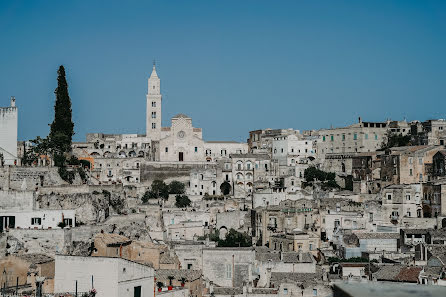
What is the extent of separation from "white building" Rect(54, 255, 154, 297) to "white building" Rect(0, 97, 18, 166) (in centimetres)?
3555

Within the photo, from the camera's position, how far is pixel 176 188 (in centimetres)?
8225

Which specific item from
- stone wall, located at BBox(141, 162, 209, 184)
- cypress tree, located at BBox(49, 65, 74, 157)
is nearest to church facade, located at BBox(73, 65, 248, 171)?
stone wall, located at BBox(141, 162, 209, 184)

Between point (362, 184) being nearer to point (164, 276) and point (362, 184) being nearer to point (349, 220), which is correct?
point (349, 220)

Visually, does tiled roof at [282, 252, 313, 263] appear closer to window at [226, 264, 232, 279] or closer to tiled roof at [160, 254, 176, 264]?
window at [226, 264, 232, 279]

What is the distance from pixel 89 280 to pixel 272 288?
1639cm

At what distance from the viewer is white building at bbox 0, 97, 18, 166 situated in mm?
58031

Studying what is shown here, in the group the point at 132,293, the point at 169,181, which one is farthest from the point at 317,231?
the point at 132,293

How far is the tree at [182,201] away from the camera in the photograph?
75500 millimetres

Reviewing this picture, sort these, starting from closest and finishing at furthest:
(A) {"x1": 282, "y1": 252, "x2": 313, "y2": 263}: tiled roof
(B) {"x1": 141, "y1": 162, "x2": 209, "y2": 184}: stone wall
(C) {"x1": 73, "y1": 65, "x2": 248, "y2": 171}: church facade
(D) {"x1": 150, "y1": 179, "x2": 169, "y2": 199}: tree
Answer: (A) {"x1": 282, "y1": 252, "x2": 313, "y2": 263}: tiled roof → (D) {"x1": 150, "y1": 179, "x2": 169, "y2": 199}: tree → (B) {"x1": 141, "y1": 162, "x2": 209, "y2": 184}: stone wall → (C) {"x1": 73, "y1": 65, "x2": 248, "y2": 171}: church facade

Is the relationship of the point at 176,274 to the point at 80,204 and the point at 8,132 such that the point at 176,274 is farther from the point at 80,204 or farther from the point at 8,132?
the point at 8,132

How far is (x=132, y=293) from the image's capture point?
2314 centimetres

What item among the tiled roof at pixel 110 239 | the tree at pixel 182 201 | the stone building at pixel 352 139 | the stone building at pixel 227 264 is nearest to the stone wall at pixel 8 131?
the tiled roof at pixel 110 239

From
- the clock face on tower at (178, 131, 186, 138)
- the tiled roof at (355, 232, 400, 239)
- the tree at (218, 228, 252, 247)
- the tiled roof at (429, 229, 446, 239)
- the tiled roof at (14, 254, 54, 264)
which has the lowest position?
the tree at (218, 228, 252, 247)

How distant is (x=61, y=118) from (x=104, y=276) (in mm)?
44297
